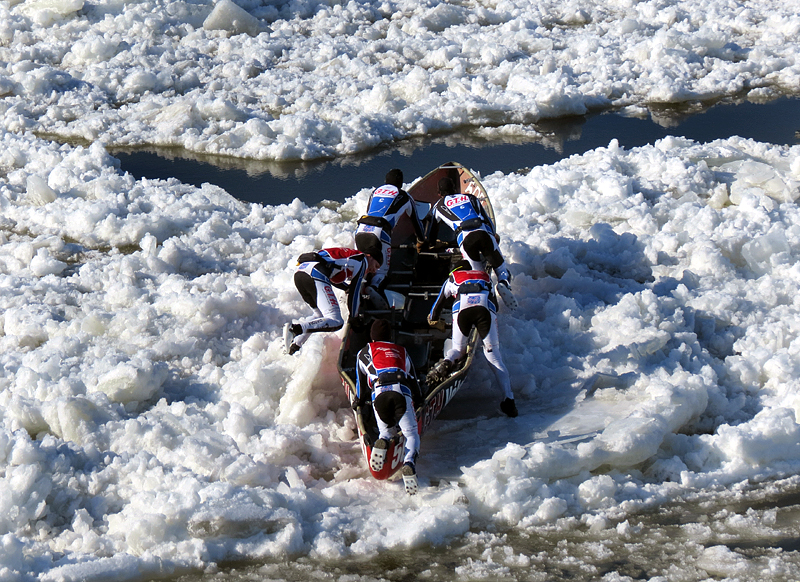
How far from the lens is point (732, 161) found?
1395 cm

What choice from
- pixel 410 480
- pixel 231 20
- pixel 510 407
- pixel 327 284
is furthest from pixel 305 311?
pixel 231 20

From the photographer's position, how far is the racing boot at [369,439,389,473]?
6977 mm

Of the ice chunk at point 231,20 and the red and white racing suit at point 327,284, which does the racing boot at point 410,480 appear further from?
the ice chunk at point 231,20

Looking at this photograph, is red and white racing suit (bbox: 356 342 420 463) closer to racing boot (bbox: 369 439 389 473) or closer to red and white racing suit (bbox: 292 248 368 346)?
racing boot (bbox: 369 439 389 473)

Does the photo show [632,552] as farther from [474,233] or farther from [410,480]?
[474,233]

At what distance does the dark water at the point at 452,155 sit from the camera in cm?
1441

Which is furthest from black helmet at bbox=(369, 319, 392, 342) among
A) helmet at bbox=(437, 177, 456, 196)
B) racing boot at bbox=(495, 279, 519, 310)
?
helmet at bbox=(437, 177, 456, 196)

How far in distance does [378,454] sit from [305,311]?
3.24 meters

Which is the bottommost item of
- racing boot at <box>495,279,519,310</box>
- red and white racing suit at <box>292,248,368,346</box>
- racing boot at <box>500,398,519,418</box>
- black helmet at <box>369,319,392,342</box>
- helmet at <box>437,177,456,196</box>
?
racing boot at <box>500,398,519,418</box>

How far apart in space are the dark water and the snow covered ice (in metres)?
0.37

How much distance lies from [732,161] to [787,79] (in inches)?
246

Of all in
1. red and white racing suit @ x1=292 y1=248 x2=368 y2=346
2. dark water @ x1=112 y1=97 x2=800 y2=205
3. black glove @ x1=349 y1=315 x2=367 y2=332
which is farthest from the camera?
dark water @ x1=112 y1=97 x2=800 y2=205

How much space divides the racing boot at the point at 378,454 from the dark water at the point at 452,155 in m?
7.22

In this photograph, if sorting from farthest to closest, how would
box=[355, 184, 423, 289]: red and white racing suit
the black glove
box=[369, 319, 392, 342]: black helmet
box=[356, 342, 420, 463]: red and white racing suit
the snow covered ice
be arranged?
1. box=[355, 184, 423, 289]: red and white racing suit
2. the black glove
3. box=[369, 319, 392, 342]: black helmet
4. box=[356, 342, 420, 463]: red and white racing suit
5. the snow covered ice
